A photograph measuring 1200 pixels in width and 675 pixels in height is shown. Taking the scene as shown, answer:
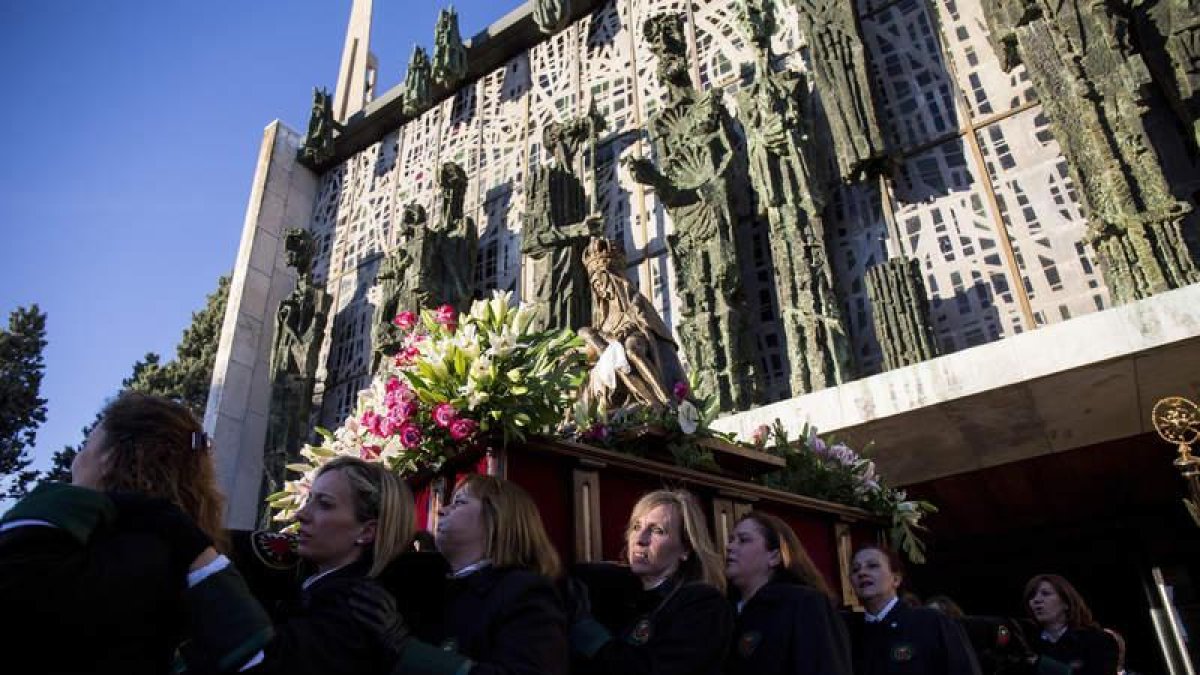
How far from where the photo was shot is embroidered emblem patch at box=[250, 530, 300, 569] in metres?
2.63

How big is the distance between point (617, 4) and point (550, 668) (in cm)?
1450

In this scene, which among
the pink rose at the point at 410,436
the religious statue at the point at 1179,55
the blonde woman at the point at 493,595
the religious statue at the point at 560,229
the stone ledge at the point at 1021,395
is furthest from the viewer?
the religious statue at the point at 560,229

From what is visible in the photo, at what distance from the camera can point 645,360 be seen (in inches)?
203

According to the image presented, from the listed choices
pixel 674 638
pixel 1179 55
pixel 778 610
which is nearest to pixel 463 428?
pixel 674 638

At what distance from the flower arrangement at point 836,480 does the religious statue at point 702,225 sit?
3.91 metres

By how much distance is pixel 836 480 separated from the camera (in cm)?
465

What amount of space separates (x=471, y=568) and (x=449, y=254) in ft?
39.6

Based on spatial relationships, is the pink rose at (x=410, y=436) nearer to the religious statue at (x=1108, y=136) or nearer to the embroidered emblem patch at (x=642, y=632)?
the embroidered emblem patch at (x=642, y=632)

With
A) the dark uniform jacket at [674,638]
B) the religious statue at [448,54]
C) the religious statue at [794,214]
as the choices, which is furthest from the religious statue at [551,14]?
the dark uniform jacket at [674,638]

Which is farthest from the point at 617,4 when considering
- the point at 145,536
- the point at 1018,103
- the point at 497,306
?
the point at 145,536

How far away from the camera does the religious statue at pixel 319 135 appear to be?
18.7 m

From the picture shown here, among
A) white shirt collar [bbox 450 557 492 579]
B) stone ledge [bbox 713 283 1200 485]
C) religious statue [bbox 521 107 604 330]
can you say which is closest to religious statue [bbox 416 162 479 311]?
religious statue [bbox 521 107 604 330]

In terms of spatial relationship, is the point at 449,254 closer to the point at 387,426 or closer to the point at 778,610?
the point at 387,426

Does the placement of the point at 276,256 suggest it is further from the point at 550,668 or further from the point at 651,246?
the point at 550,668
